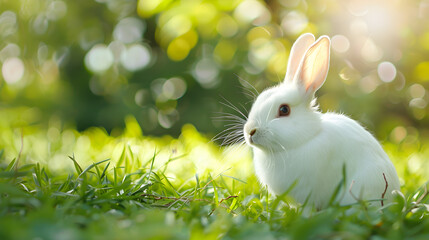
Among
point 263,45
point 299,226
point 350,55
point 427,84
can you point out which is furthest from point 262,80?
point 299,226

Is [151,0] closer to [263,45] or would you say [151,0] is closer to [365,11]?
[263,45]

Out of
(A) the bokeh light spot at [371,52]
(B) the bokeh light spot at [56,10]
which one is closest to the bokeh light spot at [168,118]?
(B) the bokeh light spot at [56,10]

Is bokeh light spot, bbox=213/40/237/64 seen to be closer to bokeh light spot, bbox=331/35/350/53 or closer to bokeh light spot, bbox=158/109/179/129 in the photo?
bokeh light spot, bbox=331/35/350/53

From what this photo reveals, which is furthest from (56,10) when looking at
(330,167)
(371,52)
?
(330,167)

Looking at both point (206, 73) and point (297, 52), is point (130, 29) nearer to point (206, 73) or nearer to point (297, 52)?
point (206, 73)

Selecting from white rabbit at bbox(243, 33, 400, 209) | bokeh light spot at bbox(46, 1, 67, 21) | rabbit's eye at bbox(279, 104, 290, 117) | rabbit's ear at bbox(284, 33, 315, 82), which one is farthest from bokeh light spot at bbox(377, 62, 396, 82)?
bokeh light spot at bbox(46, 1, 67, 21)

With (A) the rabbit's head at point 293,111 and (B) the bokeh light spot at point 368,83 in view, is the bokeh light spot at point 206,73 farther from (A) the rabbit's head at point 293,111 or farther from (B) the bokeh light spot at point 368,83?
(A) the rabbit's head at point 293,111

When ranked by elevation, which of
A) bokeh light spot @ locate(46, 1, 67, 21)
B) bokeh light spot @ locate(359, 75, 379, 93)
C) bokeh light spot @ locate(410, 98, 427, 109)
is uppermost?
bokeh light spot @ locate(46, 1, 67, 21)

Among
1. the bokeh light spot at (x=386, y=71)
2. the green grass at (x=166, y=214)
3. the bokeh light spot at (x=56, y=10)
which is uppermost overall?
the bokeh light spot at (x=56, y=10)
